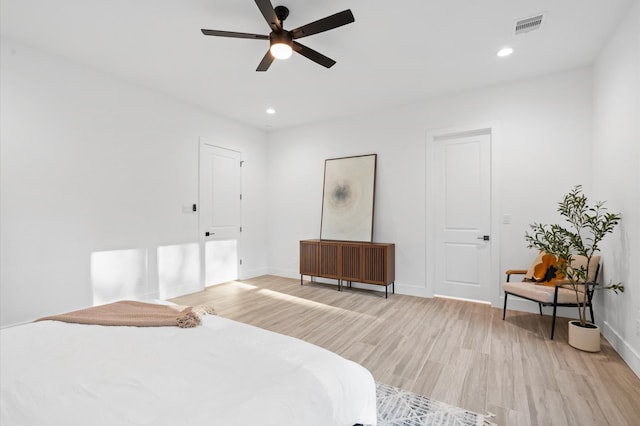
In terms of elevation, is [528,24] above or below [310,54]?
above

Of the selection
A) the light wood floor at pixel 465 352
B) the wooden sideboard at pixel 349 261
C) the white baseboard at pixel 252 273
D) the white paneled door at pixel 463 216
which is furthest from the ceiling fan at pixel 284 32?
the white baseboard at pixel 252 273

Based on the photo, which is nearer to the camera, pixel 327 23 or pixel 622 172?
pixel 327 23

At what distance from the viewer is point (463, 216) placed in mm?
4125

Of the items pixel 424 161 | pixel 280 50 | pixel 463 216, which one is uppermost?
pixel 280 50

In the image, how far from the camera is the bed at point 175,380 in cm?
91

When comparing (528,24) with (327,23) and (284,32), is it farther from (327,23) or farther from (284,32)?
(284,32)

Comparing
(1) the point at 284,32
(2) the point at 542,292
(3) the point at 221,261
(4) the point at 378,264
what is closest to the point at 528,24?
(1) the point at 284,32

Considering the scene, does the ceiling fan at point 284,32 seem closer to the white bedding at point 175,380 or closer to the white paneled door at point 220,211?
the white bedding at point 175,380

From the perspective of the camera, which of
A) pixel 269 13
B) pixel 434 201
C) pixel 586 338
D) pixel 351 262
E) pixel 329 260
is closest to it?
pixel 269 13

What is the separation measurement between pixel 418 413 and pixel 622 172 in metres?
2.72

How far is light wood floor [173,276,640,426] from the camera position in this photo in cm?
189

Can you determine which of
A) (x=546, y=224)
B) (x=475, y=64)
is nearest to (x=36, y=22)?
(x=475, y=64)

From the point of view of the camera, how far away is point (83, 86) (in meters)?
3.38

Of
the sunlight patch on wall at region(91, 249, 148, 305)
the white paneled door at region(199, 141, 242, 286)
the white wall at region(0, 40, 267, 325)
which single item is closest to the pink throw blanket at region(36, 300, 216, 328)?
the white wall at region(0, 40, 267, 325)
